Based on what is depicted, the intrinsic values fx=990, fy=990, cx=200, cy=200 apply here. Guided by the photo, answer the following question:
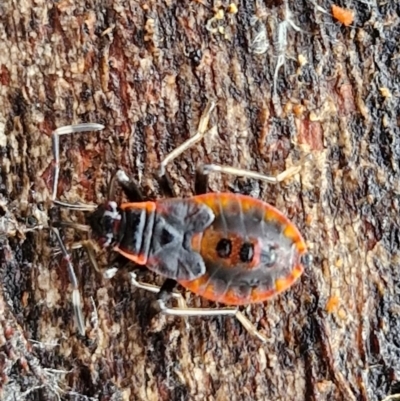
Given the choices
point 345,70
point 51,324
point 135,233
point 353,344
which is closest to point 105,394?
point 51,324

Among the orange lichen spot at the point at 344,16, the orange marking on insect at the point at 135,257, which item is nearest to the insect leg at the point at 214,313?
the orange marking on insect at the point at 135,257

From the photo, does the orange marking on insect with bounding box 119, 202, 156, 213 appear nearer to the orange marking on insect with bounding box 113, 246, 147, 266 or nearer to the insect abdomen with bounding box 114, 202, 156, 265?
the insect abdomen with bounding box 114, 202, 156, 265

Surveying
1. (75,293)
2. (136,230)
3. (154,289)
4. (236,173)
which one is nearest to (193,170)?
(236,173)

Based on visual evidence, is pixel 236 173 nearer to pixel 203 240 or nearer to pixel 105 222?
pixel 203 240

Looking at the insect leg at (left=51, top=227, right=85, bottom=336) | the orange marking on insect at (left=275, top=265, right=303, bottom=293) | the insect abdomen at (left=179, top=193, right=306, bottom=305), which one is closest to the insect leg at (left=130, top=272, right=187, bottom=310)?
the insect abdomen at (left=179, top=193, right=306, bottom=305)

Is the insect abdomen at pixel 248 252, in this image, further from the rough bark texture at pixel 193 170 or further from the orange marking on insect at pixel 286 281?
the rough bark texture at pixel 193 170
